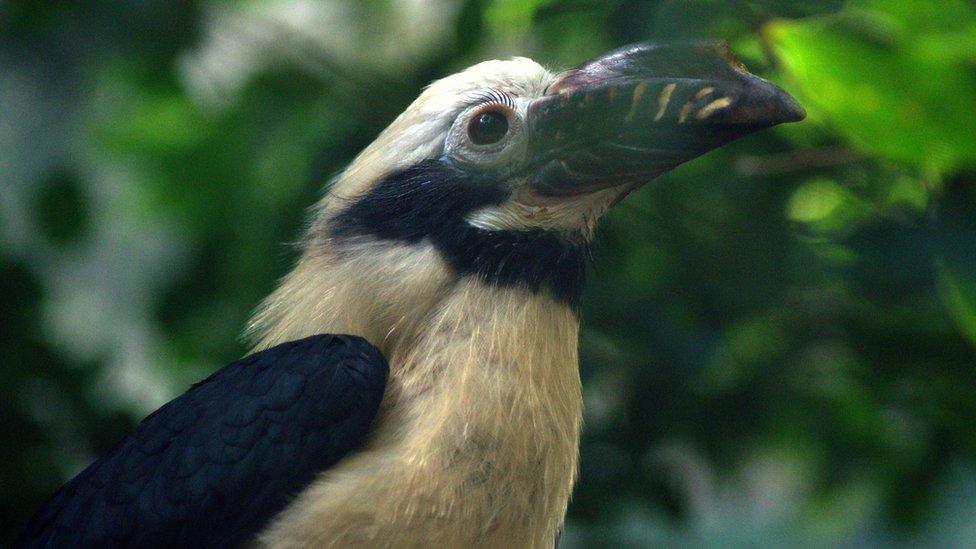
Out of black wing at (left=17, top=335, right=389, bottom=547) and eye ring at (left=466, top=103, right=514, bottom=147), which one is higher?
eye ring at (left=466, top=103, right=514, bottom=147)

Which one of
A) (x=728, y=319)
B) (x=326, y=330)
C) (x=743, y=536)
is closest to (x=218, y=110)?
(x=326, y=330)

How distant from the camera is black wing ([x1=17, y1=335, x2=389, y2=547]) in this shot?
5.65ft

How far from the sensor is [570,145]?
1.92 m

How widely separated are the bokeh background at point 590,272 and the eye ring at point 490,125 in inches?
16.6

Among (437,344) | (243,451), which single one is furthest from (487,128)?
(243,451)

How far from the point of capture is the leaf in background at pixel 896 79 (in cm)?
212

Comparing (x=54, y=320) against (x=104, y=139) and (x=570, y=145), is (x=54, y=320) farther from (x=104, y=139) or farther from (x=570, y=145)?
(x=570, y=145)

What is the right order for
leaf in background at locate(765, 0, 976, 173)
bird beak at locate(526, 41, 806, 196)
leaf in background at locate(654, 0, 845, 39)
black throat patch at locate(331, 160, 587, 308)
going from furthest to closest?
leaf in background at locate(765, 0, 976, 173) < black throat patch at locate(331, 160, 587, 308) < bird beak at locate(526, 41, 806, 196) < leaf in background at locate(654, 0, 845, 39)

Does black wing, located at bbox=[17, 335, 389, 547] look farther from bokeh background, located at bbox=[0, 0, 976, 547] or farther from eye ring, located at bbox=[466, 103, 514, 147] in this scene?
bokeh background, located at bbox=[0, 0, 976, 547]

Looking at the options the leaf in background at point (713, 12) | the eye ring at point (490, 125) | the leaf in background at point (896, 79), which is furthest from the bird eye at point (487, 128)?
the leaf in background at point (896, 79)

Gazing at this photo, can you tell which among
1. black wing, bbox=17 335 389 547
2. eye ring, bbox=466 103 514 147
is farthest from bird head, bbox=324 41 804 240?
black wing, bbox=17 335 389 547

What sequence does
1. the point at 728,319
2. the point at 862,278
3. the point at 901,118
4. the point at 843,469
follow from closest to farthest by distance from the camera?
1. the point at 901,118
2. the point at 862,278
3. the point at 728,319
4. the point at 843,469

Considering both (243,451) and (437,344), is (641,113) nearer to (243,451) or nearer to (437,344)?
(437,344)

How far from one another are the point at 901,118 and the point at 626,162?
63 cm
